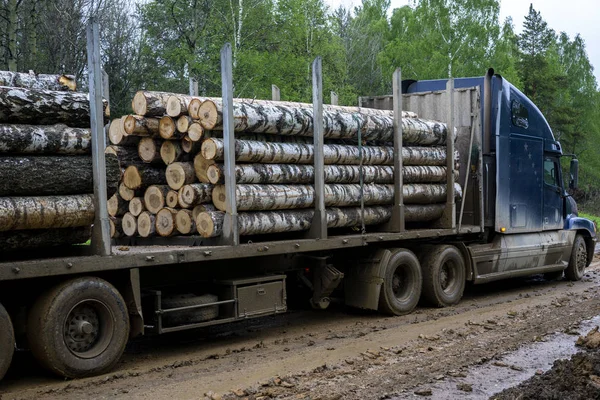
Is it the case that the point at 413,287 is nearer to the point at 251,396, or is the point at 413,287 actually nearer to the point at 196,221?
the point at 196,221

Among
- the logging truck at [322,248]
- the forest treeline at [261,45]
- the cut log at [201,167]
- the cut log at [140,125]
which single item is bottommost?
the logging truck at [322,248]

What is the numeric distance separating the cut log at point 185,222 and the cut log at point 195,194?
102 mm

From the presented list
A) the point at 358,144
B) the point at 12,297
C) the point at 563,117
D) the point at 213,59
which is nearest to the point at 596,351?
the point at 358,144

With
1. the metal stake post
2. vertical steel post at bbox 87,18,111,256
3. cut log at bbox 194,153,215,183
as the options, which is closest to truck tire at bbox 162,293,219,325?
vertical steel post at bbox 87,18,111,256

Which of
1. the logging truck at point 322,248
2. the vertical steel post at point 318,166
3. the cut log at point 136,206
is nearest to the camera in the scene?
the logging truck at point 322,248

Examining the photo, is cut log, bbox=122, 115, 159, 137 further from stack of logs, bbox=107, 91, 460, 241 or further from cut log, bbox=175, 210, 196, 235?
cut log, bbox=175, 210, 196, 235

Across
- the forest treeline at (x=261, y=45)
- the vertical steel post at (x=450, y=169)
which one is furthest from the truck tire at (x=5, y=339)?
the forest treeline at (x=261, y=45)

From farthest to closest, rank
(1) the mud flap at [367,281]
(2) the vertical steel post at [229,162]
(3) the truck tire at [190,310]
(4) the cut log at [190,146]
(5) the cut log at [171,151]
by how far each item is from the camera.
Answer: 1. (1) the mud flap at [367,281]
2. (5) the cut log at [171,151]
3. (4) the cut log at [190,146]
4. (2) the vertical steel post at [229,162]
5. (3) the truck tire at [190,310]

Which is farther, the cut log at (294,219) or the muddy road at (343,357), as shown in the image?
the cut log at (294,219)

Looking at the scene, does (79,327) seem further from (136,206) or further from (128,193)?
(128,193)

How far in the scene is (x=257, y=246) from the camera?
877 cm

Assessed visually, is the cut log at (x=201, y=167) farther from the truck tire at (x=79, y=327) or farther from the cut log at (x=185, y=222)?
the truck tire at (x=79, y=327)

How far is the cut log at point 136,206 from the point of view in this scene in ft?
30.7

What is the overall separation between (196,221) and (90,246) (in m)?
1.60
